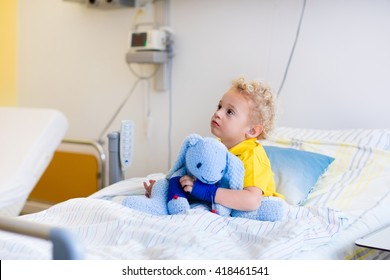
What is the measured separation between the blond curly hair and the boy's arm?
0.91 feet

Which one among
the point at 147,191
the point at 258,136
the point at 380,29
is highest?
the point at 380,29

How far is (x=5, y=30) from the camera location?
3.83m

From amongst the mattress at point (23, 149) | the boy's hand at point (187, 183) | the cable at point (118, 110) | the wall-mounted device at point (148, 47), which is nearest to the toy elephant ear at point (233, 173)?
the boy's hand at point (187, 183)

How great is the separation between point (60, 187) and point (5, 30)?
3.78 ft

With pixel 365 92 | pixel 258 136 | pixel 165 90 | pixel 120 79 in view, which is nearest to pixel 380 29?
pixel 365 92

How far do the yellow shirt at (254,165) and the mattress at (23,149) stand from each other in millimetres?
1246

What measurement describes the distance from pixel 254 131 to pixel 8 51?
248cm

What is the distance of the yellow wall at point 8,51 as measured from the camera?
12.5 ft

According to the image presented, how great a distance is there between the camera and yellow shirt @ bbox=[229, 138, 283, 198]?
1778mm

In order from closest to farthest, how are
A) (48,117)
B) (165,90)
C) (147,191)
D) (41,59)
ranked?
(147,191)
(48,117)
(165,90)
(41,59)

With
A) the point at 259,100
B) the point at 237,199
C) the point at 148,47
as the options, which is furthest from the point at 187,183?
the point at 148,47

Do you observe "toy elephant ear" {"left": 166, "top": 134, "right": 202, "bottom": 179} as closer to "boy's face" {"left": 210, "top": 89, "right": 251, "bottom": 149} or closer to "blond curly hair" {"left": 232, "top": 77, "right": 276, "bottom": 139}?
"boy's face" {"left": 210, "top": 89, "right": 251, "bottom": 149}

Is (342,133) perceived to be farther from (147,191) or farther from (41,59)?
(41,59)

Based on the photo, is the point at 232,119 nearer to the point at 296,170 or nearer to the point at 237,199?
the point at 237,199
